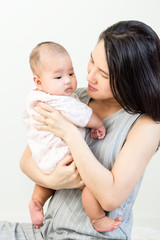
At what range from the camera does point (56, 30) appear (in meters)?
3.21

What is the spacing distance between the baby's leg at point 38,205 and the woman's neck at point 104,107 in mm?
434

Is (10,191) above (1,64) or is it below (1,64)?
below

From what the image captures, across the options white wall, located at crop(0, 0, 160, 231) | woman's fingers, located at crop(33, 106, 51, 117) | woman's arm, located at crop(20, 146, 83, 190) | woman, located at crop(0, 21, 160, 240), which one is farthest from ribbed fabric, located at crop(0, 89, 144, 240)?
white wall, located at crop(0, 0, 160, 231)

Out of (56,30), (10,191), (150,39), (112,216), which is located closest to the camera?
(150,39)

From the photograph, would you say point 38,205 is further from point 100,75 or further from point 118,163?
point 100,75

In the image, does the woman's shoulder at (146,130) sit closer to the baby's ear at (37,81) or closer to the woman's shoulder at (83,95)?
the woman's shoulder at (83,95)

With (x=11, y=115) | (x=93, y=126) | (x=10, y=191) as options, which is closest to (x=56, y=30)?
(x=11, y=115)

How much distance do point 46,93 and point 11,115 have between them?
161 cm

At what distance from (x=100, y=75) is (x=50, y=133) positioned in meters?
0.31

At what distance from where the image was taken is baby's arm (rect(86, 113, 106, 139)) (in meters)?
1.77

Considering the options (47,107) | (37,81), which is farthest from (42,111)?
(37,81)

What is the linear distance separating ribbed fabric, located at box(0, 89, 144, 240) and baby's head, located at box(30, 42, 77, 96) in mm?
242

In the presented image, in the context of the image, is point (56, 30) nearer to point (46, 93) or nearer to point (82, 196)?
point (46, 93)

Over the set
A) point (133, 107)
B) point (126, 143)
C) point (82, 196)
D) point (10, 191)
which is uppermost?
point (133, 107)
